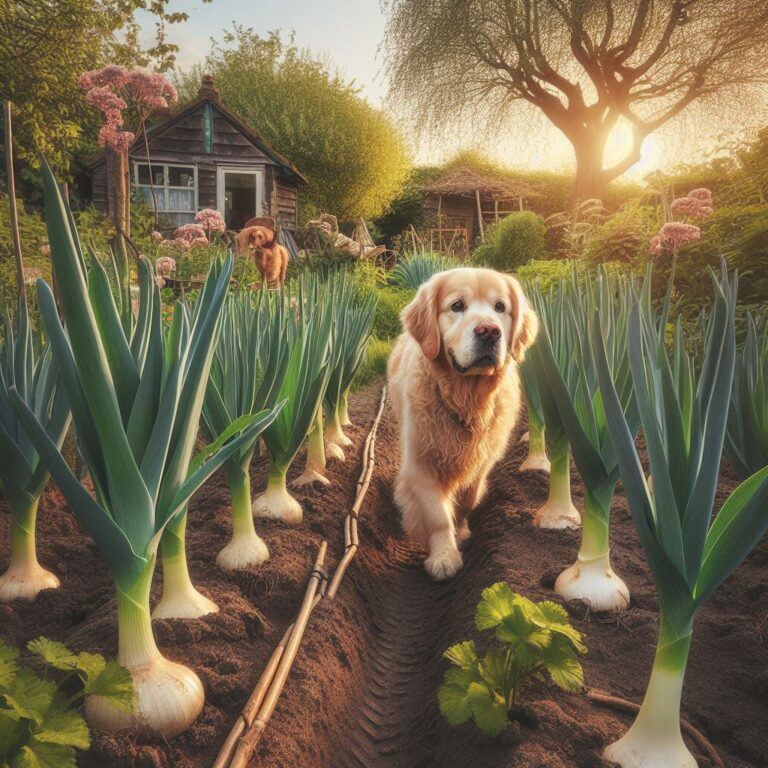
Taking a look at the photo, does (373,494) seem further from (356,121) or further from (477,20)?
(356,121)

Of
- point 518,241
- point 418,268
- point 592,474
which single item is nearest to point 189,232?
point 592,474

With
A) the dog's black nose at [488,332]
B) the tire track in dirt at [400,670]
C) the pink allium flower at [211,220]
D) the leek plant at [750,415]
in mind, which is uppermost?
the pink allium flower at [211,220]

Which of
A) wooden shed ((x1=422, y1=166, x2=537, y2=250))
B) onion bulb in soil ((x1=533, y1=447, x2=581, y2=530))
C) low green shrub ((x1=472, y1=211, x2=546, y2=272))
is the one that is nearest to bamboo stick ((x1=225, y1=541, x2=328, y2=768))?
onion bulb in soil ((x1=533, y1=447, x2=581, y2=530))

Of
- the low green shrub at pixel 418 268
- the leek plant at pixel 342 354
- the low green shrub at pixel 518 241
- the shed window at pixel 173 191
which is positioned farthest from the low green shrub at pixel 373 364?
the shed window at pixel 173 191

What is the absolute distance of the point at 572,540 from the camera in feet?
6.93

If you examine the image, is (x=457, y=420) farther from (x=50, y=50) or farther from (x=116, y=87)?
(x=50, y=50)

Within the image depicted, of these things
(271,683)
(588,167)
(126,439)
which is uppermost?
(588,167)

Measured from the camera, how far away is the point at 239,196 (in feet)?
71.4

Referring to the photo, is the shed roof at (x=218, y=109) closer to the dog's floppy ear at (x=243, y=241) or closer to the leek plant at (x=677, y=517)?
Answer: the dog's floppy ear at (x=243, y=241)

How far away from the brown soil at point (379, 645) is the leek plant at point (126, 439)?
3.9 inches

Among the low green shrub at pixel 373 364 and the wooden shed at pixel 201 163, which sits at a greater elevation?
the wooden shed at pixel 201 163

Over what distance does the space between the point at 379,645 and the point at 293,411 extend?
85 cm

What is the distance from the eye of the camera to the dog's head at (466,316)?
7.37 ft

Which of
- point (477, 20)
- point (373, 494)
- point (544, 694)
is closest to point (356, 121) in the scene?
point (477, 20)
